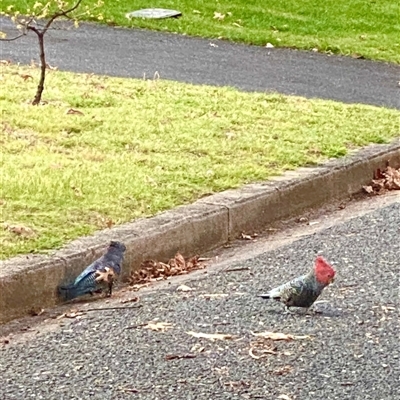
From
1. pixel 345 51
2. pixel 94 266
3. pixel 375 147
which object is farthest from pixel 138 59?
pixel 94 266

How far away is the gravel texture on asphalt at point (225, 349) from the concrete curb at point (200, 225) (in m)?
Answer: 0.23

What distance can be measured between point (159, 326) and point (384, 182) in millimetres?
3217

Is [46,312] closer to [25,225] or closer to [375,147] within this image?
[25,225]

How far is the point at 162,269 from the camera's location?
5.46 meters

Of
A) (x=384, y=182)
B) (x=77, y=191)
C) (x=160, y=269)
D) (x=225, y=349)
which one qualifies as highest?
(x=77, y=191)

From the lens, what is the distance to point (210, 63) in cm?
1186

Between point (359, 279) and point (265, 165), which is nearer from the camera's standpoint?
point (359, 279)

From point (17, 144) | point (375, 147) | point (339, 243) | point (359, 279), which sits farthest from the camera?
point (375, 147)

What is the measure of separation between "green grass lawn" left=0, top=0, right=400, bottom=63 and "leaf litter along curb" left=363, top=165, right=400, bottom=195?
585 centimetres

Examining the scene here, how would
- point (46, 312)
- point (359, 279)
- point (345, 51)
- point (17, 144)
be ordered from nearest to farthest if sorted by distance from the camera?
point (46, 312)
point (359, 279)
point (17, 144)
point (345, 51)

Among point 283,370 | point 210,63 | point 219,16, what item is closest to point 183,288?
point 283,370

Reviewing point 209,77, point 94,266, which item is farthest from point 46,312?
point 209,77

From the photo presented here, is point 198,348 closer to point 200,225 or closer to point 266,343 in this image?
point 266,343

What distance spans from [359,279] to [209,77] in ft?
19.4
